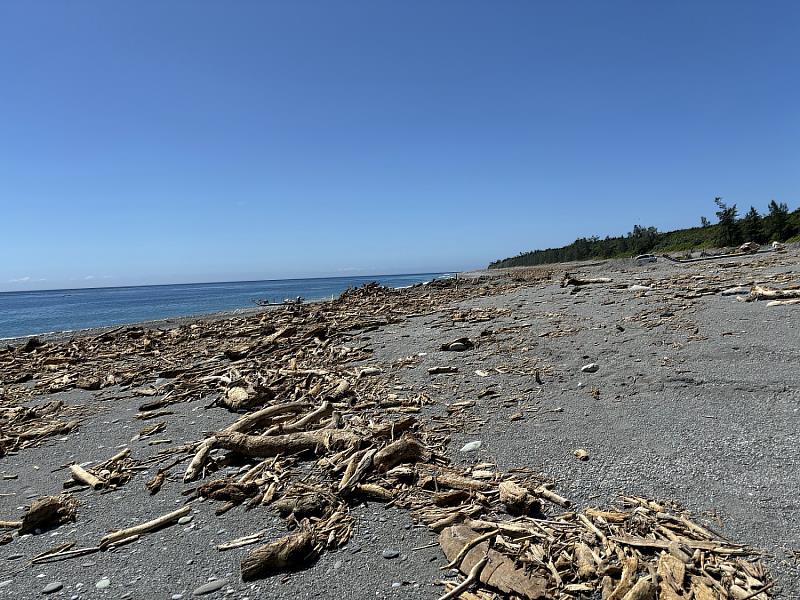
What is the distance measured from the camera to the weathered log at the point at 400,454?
4.38 m

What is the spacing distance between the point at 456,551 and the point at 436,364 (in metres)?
5.16

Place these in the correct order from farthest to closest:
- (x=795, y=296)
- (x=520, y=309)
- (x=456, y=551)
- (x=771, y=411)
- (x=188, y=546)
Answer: (x=520, y=309) → (x=795, y=296) → (x=771, y=411) → (x=188, y=546) → (x=456, y=551)

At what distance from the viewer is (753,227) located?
56.3m

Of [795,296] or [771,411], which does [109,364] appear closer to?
[771,411]

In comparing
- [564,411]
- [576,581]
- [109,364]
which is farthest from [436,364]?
[109,364]

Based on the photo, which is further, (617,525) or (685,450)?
(685,450)

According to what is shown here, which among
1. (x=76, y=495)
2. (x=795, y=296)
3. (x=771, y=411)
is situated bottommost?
(x=76, y=495)

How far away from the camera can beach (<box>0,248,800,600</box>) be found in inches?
127

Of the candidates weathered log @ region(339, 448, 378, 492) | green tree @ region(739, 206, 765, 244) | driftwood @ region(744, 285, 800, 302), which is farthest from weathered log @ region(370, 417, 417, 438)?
green tree @ region(739, 206, 765, 244)

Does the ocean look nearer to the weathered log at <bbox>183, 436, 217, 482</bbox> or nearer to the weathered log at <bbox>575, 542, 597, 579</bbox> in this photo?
the weathered log at <bbox>183, 436, 217, 482</bbox>

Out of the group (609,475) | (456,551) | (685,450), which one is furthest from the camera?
(685,450)

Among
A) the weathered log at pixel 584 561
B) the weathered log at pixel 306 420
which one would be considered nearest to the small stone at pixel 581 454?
the weathered log at pixel 584 561

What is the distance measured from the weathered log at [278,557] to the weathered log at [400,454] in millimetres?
1165

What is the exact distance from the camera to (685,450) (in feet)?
14.2
